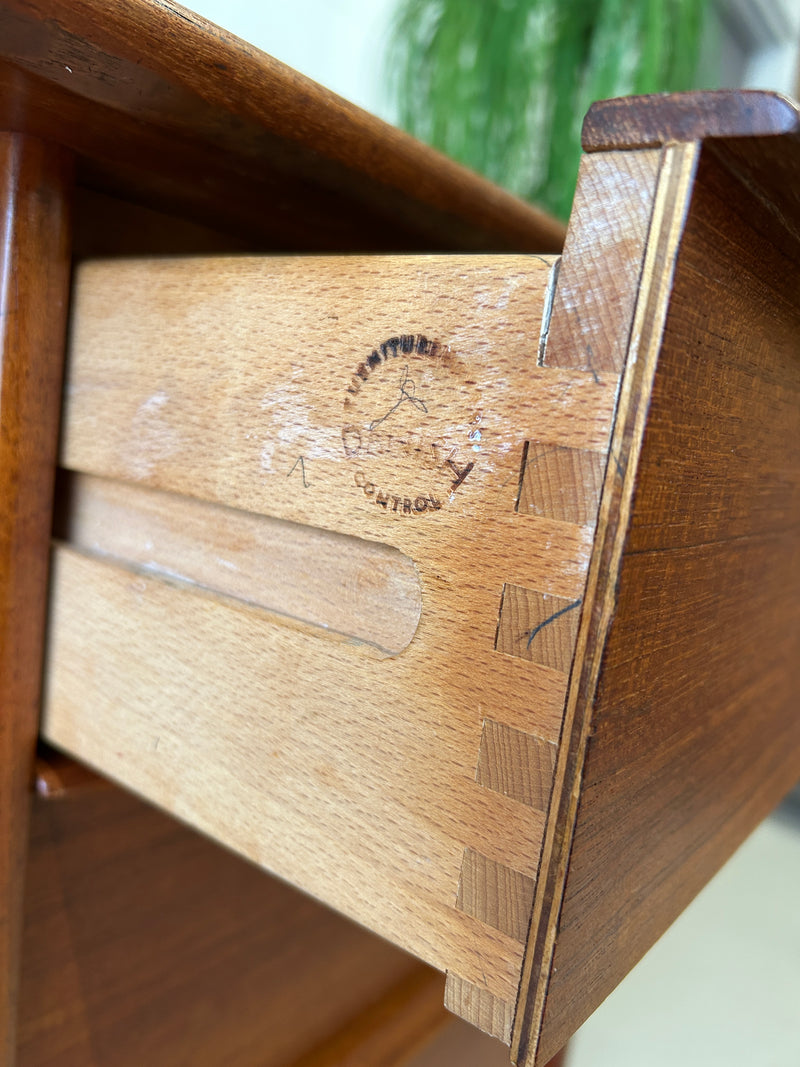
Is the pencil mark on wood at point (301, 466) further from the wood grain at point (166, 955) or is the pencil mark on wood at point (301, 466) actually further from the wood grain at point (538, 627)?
the wood grain at point (166, 955)

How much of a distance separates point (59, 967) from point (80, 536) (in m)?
0.27

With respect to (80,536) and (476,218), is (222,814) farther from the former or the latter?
(476,218)

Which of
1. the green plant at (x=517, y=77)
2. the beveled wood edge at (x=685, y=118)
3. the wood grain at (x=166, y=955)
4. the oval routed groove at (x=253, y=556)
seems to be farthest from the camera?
the green plant at (x=517, y=77)

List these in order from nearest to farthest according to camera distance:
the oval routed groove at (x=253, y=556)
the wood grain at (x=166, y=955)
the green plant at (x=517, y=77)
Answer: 1. the oval routed groove at (x=253, y=556)
2. the wood grain at (x=166, y=955)
3. the green plant at (x=517, y=77)

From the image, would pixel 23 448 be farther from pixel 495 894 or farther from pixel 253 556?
pixel 495 894

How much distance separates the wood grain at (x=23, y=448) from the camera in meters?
0.42

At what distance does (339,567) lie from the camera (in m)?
0.35

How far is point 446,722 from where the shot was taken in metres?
0.31

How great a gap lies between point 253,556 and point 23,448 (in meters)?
0.15

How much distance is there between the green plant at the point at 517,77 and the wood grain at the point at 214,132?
688 millimetres

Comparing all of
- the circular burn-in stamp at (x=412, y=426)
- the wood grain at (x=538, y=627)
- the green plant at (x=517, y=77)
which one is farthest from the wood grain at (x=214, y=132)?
the green plant at (x=517, y=77)

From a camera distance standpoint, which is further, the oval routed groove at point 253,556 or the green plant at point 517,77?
the green plant at point 517,77

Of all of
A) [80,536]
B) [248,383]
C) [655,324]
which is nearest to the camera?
[655,324]

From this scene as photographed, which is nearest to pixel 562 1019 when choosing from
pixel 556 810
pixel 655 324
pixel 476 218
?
pixel 556 810
